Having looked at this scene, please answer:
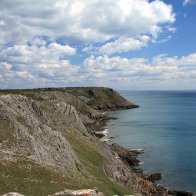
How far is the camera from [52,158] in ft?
169

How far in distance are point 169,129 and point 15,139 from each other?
102189mm

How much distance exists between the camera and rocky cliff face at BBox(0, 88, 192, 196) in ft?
120

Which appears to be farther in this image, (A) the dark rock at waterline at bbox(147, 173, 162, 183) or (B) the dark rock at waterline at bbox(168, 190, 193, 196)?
(A) the dark rock at waterline at bbox(147, 173, 162, 183)

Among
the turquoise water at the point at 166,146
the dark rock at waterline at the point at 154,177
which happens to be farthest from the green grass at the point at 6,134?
the turquoise water at the point at 166,146

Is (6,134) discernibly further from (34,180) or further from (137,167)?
(137,167)

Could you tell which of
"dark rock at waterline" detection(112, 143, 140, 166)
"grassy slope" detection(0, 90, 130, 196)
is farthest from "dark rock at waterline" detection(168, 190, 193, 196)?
"dark rock at waterline" detection(112, 143, 140, 166)

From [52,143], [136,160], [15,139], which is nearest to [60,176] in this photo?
[15,139]

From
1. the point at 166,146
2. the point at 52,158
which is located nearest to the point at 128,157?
the point at 166,146

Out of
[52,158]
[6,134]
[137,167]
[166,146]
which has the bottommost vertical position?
[137,167]

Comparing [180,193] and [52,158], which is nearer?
[52,158]

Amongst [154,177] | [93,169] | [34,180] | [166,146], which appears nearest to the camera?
[34,180]

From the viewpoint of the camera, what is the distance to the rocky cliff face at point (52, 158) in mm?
36469

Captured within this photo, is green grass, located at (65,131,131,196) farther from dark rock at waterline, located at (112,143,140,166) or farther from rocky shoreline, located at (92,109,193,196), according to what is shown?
dark rock at waterline, located at (112,143,140,166)

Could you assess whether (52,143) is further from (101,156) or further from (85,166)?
(101,156)
